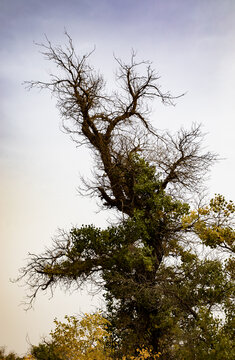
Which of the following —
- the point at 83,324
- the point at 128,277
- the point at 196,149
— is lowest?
the point at 83,324

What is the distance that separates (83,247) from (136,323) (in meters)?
4.03

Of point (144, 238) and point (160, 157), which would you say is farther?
point (160, 157)

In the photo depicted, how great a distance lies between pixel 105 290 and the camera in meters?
14.5

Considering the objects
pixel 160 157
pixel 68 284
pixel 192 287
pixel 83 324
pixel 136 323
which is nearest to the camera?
pixel 83 324

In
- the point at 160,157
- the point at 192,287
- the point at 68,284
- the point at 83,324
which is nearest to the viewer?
the point at 83,324

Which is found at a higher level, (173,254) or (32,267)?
(32,267)

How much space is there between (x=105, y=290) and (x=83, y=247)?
2.35 meters

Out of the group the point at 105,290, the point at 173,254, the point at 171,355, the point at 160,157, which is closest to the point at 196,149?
the point at 160,157

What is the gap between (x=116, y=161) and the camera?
17.0 metres

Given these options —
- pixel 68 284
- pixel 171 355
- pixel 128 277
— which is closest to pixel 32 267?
pixel 68 284

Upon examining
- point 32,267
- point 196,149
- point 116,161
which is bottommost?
point 32,267

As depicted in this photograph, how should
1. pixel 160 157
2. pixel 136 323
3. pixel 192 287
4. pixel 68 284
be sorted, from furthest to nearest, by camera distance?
pixel 160 157 → pixel 68 284 → pixel 136 323 → pixel 192 287

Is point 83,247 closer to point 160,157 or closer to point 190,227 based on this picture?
A: point 190,227

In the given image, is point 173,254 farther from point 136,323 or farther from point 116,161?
point 116,161
